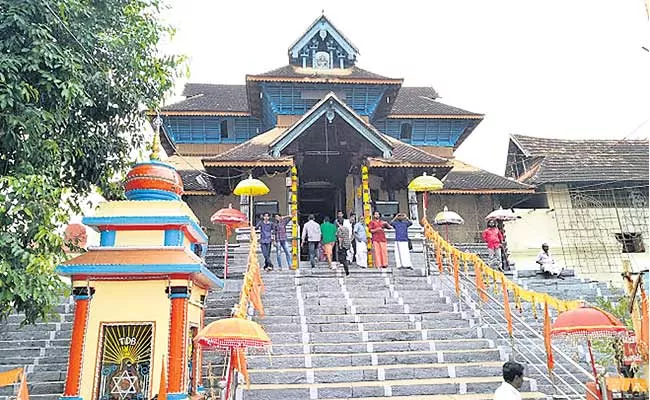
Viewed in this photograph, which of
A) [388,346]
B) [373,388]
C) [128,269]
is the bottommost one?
[373,388]

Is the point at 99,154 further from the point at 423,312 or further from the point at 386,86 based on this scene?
the point at 386,86

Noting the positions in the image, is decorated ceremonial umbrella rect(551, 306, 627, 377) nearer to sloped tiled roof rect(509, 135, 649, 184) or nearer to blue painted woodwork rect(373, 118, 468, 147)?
sloped tiled roof rect(509, 135, 649, 184)

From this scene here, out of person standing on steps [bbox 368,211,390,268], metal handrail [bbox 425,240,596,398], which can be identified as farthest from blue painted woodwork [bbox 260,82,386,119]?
metal handrail [bbox 425,240,596,398]

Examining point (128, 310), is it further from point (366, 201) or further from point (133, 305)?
point (366, 201)

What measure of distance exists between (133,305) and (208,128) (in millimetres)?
13130

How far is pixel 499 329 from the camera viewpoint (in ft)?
30.1

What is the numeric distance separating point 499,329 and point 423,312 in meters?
1.35

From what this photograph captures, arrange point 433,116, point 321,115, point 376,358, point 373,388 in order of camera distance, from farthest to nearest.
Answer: point 433,116 → point 321,115 → point 376,358 → point 373,388

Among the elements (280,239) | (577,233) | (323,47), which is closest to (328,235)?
(280,239)

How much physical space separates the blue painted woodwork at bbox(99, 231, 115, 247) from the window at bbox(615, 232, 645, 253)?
16327 mm

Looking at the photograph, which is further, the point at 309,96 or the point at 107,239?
the point at 309,96

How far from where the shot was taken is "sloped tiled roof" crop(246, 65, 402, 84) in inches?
672

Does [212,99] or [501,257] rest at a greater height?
[212,99]

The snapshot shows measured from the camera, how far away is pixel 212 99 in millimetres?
20344
